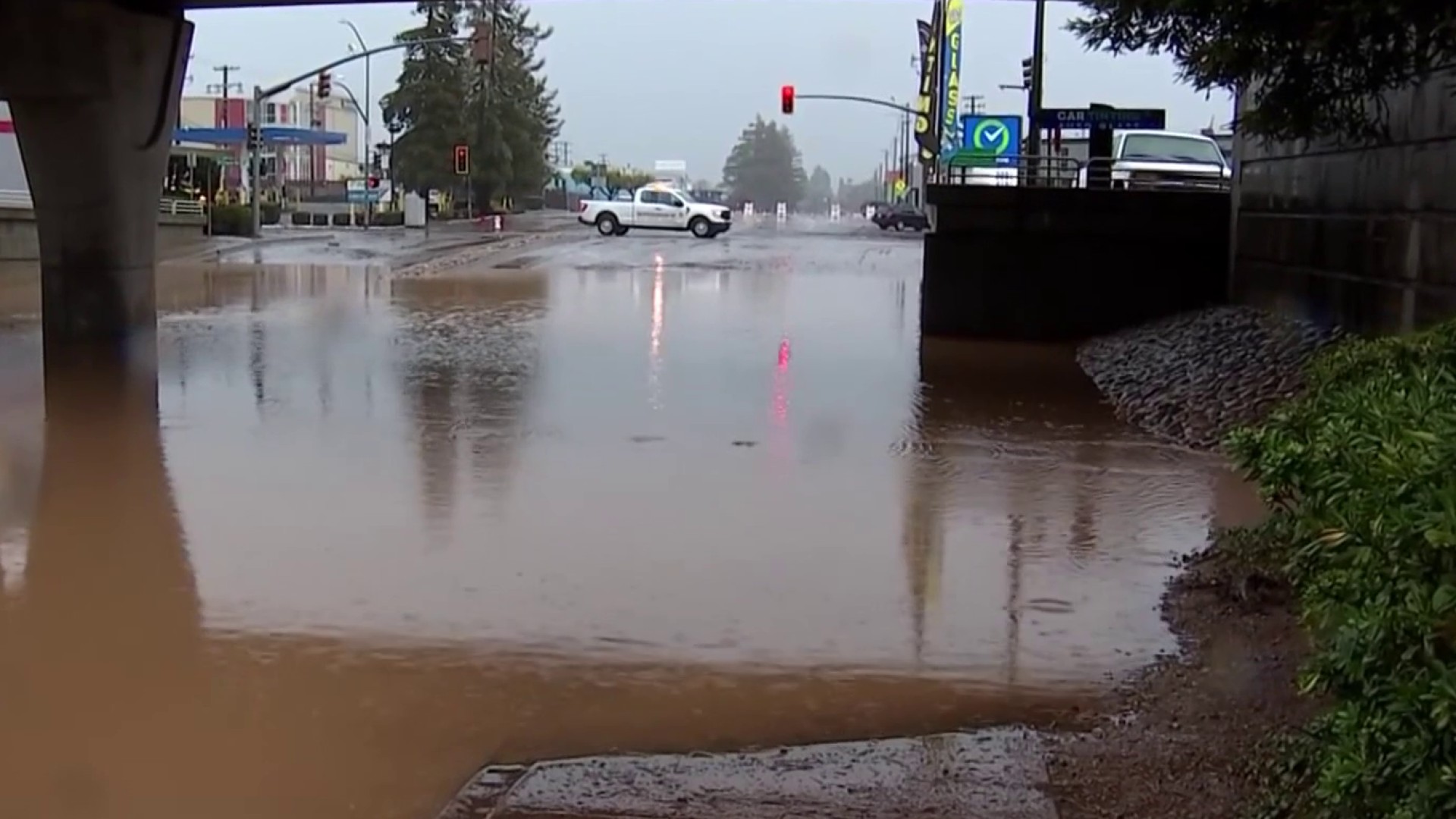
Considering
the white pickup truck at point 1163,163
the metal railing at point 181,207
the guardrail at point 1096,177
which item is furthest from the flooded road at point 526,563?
the metal railing at point 181,207

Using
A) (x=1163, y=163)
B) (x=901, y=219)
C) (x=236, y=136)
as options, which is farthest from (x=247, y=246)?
(x=901, y=219)

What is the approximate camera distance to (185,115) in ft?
407

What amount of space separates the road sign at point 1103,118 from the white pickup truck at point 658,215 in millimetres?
30298

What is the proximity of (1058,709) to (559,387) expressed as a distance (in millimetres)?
10519

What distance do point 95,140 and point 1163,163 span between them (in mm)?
17809

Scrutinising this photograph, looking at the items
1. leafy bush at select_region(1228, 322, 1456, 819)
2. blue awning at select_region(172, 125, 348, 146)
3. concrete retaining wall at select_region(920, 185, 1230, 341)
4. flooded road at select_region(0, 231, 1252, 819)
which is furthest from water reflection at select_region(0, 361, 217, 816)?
blue awning at select_region(172, 125, 348, 146)

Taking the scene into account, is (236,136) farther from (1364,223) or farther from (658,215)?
(1364,223)

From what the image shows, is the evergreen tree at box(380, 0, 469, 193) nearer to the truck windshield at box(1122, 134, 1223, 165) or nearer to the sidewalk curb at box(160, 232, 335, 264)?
the sidewalk curb at box(160, 232, 335, 264)

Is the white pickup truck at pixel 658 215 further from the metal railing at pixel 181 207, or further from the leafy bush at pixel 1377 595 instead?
the leafy bush at pixel 1377 595

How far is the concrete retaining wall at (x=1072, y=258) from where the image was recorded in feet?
73.9

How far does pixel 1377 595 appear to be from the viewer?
3.28m

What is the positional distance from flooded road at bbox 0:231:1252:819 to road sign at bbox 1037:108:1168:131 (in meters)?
7.68

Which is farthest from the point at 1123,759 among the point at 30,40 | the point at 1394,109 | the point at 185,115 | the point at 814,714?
the point at 185,115

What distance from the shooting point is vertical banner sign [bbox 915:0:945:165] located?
60125 millimetres
